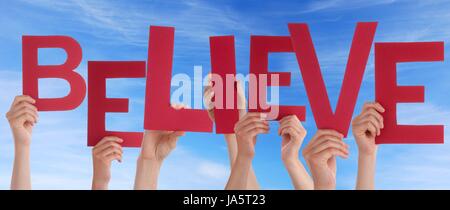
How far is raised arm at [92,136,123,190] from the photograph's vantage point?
11.9 feet

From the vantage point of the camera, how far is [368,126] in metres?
3.35

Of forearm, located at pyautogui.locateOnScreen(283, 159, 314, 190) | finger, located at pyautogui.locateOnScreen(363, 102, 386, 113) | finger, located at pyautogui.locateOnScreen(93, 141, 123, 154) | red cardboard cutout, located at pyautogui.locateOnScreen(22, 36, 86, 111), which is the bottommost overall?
forearm, located at pyautogui.locateOnScreen(283, 159, 314, 190)

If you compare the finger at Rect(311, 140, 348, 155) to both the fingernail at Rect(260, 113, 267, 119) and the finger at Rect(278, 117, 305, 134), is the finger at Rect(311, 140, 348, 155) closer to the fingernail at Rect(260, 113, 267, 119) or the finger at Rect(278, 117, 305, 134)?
the finger at Rect(278, 117, 305, 134)

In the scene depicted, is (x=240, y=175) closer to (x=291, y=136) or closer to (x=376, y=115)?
(x=291, y=136)

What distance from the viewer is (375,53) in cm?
344

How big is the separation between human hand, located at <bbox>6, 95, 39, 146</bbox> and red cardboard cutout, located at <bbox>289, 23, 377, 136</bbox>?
1.79 metres

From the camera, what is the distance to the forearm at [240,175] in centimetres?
330

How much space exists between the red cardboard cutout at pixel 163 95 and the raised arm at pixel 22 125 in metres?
0.84

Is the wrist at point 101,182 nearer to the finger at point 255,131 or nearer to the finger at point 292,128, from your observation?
the finger at point 255,131

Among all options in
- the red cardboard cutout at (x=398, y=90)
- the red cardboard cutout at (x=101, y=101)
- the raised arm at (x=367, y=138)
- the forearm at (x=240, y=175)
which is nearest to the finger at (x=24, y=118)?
the red cardboard cutout at (x=101, y=101)

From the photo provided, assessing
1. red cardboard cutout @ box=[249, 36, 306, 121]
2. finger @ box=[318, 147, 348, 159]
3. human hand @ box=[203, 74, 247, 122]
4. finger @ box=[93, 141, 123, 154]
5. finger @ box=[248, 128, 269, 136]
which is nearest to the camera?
finger @ box=[318, 147, 348, 159]

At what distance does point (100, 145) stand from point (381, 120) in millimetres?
1776

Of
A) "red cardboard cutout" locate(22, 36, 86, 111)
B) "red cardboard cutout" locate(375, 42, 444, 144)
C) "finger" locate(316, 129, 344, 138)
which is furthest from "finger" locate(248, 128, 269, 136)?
"red cardboard cutout" locate(22, 36, 86, 111)
